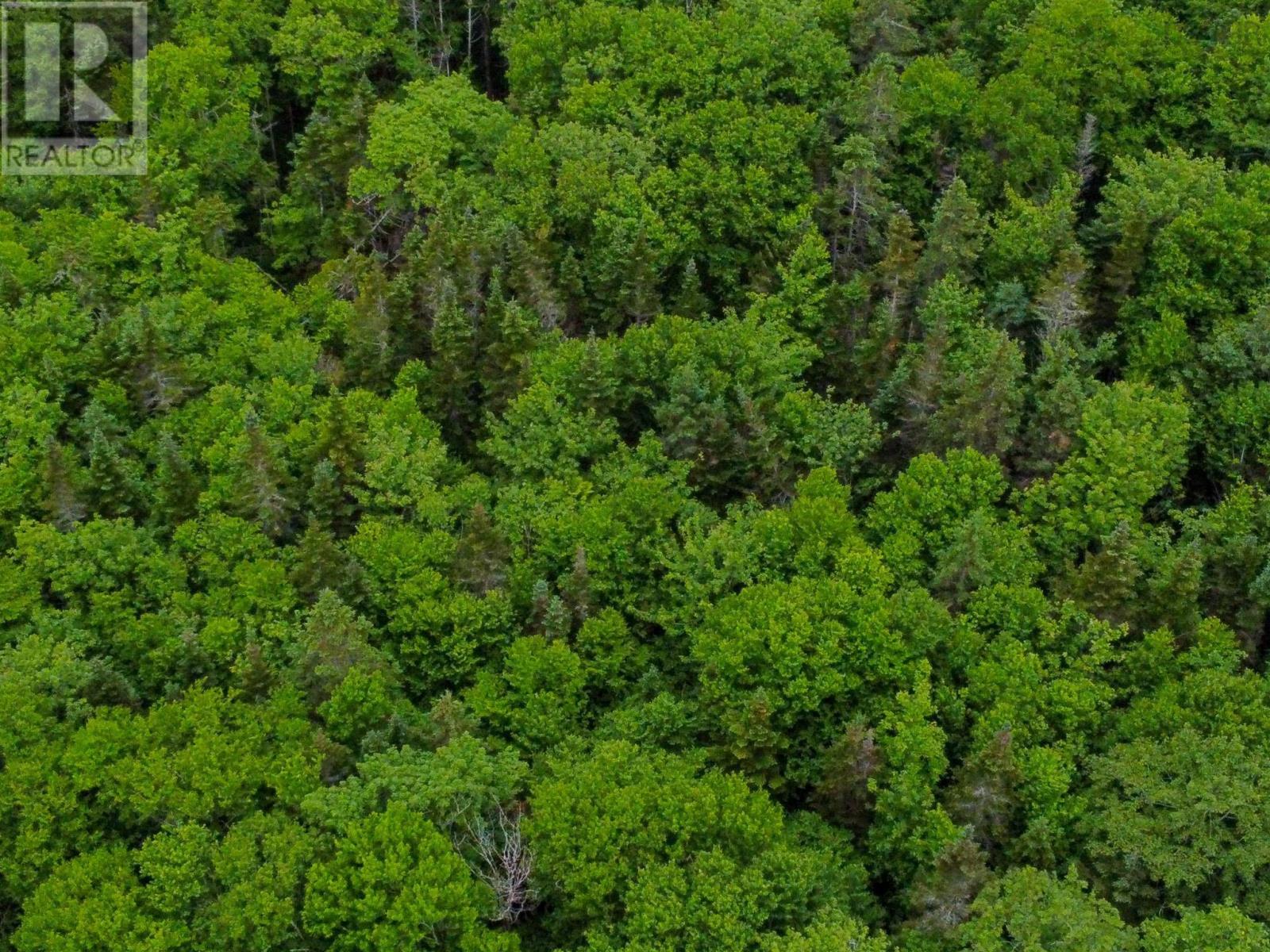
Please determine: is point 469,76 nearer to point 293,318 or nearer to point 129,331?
point 293,318

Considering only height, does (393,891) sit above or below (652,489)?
below

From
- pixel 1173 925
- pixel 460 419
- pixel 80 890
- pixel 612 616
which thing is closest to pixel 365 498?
pixel 460 419

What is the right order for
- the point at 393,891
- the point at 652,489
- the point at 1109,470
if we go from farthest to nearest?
the point at 652,489 → the point at 1109,470 → the point at 393,891

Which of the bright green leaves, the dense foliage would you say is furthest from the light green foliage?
the bright green leaves

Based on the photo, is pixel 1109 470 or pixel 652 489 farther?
pixel 652 489

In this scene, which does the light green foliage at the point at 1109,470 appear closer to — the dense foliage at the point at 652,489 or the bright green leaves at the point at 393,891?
the dense foliage at the point at 652,489

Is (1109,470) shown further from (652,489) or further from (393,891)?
(393,891)

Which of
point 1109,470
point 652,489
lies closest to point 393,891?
point 652,489

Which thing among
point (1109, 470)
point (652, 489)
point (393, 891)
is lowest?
point (393, 891)
